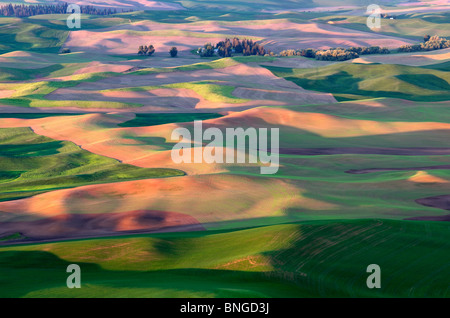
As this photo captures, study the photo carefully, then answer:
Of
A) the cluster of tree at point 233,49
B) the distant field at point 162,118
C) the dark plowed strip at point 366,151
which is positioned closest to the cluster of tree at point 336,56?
the cluster of tree at point 233,49

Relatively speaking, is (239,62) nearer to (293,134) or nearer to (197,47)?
(197,47)

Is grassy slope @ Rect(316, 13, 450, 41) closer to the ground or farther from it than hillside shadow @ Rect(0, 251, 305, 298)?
farther from it

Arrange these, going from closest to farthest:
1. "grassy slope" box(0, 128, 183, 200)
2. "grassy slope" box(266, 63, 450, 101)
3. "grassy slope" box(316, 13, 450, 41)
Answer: "grassy slope" box(0, 128, 183, 200)
"grassy slope" box(266, 63, 450, 101)
"grassy slope" box(316, 13, 450, 41)

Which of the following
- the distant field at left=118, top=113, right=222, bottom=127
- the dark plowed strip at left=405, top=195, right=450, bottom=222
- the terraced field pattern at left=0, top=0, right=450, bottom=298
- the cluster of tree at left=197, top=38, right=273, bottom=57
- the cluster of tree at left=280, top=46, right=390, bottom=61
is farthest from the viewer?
the cluster of tree at left=197, top=38, right=273, bottom=57

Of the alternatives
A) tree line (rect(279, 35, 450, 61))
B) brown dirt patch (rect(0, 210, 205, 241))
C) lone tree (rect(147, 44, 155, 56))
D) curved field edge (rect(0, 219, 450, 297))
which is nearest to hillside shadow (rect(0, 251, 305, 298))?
curved field edge (rect(0, 219, 450, 297))

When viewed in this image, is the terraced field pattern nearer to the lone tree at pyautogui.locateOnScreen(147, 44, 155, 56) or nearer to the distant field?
the distant field

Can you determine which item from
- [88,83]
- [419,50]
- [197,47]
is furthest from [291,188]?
[197,47]

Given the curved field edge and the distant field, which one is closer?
the curved field edge

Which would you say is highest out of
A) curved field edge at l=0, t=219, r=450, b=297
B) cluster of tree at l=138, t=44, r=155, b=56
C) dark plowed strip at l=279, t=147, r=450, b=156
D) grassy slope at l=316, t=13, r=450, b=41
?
grassy slope at l=316, t=13, r=450, b=41
